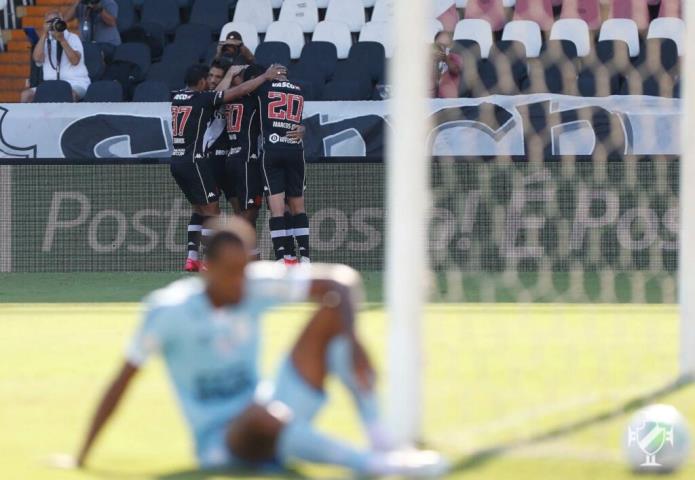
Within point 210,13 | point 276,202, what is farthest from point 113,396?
point 210,13

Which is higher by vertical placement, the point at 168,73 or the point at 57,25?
the point at 57,25

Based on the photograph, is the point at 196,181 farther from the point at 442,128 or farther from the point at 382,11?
Answer: the point at 382,11

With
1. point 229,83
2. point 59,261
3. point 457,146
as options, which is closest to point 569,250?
point 457,146

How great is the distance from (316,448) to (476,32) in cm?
1449

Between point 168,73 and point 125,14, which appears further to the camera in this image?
point 125,14

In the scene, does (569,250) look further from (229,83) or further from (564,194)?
(229,83)

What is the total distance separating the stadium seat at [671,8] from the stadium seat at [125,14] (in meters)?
7.18

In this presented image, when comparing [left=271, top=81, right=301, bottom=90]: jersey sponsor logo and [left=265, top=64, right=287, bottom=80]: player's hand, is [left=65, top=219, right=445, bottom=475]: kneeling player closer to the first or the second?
[left=265, top=64, right=287, bottom=80]: player's hand

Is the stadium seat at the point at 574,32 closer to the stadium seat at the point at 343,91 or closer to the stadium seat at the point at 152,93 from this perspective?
the stadium seat at the point at 343,91

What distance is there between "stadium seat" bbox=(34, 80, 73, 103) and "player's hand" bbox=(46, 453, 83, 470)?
12.9 metres

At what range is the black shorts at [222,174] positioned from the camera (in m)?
16.0

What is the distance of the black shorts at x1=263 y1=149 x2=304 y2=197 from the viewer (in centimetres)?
1538

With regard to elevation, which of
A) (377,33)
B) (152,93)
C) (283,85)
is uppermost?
(377,33)

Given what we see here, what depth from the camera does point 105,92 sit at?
18.4 m
